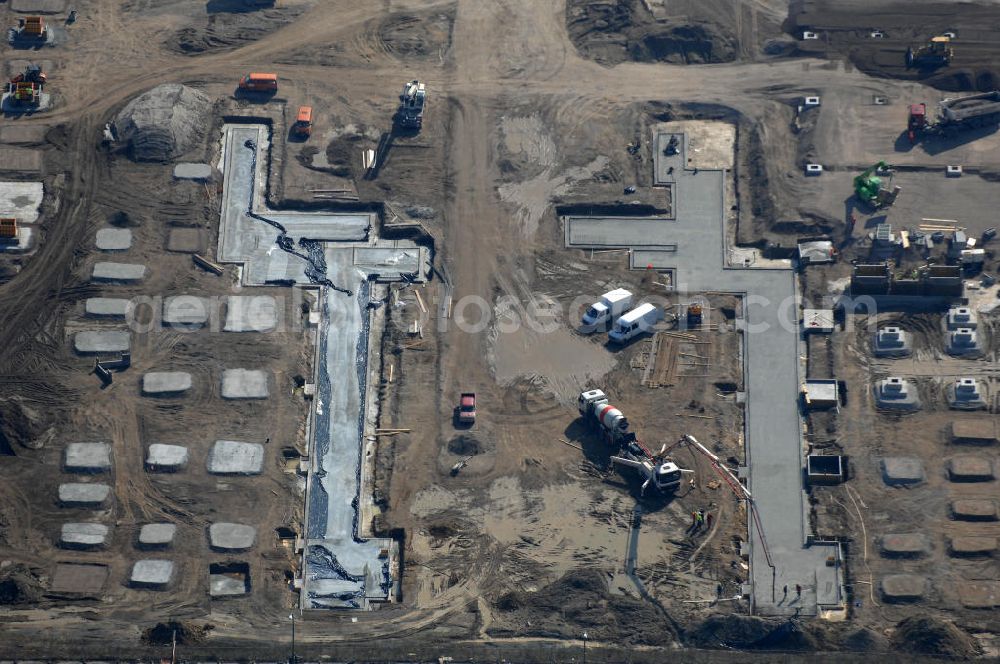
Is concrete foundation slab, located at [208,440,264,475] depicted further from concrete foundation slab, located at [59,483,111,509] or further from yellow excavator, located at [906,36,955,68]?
yellow excavator, located at [906,36,955,68]

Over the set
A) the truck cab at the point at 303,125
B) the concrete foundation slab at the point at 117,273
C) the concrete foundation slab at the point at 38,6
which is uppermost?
the concrete foundation slab at the point at 38,6

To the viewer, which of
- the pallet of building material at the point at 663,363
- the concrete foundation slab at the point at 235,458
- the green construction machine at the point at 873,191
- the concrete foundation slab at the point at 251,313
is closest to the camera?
the concrete foundation slab at the point at 235,458

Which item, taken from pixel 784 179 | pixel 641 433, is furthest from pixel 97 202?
pixel 784 179

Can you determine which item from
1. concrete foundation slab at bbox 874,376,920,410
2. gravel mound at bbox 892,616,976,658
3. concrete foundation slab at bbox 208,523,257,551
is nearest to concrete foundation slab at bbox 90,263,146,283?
concrete foundation slab at bbox 208,523,257,551

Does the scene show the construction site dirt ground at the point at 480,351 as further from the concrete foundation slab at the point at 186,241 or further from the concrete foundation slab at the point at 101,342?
the concrete foundation slab at the point at 101,342

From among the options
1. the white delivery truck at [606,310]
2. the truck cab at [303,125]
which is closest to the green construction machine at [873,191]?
the white delivery truck at [606,310]

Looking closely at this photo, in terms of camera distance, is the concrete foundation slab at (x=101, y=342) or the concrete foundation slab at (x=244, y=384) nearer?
the concrete foundation slab at (x=244, y=384)

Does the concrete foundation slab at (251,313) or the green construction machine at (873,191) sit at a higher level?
the green construction machine at (873,191)
